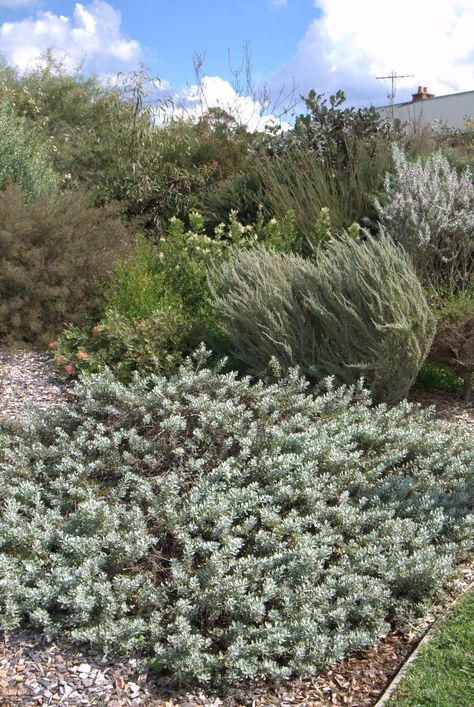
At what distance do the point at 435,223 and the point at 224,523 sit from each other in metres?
4.66

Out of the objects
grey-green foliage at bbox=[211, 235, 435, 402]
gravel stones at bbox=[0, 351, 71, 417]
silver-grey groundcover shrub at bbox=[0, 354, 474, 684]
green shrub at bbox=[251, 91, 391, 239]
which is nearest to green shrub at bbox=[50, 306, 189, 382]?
gravel stones at bbox=[0, 351, 71, 417]

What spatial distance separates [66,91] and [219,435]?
14015 mm

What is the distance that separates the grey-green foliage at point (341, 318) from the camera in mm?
5461

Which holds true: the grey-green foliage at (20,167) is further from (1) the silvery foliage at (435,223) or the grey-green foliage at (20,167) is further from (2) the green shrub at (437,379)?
(2) the green shrub at (437,379)

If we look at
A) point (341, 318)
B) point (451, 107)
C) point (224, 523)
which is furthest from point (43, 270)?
point (451, 107)

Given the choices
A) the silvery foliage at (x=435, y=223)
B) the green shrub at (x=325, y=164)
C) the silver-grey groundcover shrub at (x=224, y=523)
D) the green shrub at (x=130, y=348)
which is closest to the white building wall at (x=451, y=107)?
the green shrub at (x=325, y=164)

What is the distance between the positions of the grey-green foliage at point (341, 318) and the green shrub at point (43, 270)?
83.2 inches

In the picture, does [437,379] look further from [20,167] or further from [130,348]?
[20,167]

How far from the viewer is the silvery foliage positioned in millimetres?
7190

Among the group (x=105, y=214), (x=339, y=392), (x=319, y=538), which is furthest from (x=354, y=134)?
(x=319, y=538)

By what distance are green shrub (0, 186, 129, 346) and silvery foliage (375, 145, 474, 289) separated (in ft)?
9.28

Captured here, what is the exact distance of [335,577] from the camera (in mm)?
3502

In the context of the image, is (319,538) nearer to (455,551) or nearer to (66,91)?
(455,551)

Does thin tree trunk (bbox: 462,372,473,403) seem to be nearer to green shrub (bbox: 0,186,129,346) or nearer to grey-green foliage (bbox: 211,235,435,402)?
grey-green foliage (bbox: 211,235,435,402)
